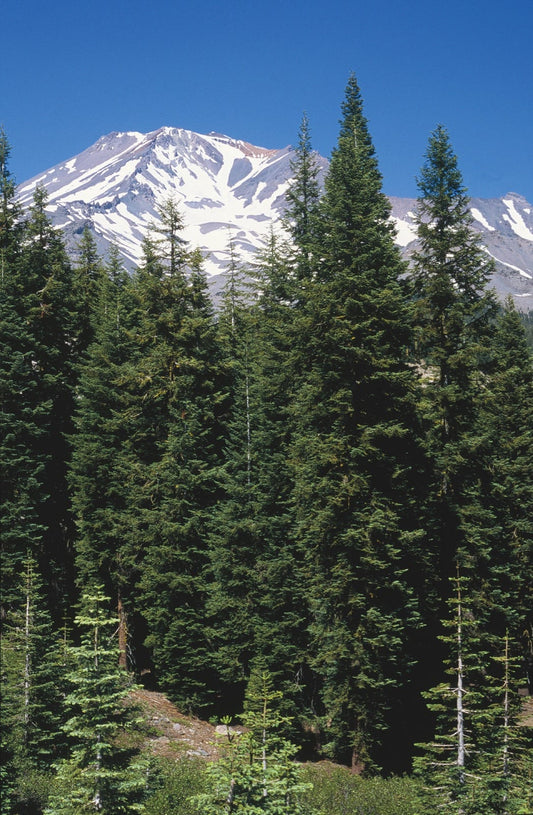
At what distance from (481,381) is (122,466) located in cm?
1383

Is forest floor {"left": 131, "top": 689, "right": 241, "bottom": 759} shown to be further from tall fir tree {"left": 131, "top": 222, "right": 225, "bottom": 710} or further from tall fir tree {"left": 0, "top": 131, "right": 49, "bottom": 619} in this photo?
tall fir tree {"left": 0, "top": 131, "right": 49, "bottom": 619}

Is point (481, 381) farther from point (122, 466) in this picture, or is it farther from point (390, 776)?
point (122, 466)

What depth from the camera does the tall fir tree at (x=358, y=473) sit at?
16.2 metres

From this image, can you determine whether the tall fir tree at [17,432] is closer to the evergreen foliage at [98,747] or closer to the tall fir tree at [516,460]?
the evergreen foliage at [98,747]

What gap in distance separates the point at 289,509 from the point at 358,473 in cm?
395

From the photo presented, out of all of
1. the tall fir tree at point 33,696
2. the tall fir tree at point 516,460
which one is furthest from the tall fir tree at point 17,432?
the tall fir tree at point 516,460

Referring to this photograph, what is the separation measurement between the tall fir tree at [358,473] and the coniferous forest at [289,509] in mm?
89

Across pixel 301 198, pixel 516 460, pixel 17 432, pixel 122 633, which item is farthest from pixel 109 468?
pixel 516 460

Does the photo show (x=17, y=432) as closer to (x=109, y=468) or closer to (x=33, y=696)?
(x=109, y=468)

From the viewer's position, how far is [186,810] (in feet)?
44.3

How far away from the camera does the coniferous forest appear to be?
42.2 feet

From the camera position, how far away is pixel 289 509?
20.0 meters

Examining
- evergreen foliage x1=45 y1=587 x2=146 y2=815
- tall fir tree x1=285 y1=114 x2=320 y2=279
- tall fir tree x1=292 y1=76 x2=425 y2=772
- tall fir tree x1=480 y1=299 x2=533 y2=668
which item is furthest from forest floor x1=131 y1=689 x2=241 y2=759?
tall fir tree x1=285 y1=114 x2=320 y2=279

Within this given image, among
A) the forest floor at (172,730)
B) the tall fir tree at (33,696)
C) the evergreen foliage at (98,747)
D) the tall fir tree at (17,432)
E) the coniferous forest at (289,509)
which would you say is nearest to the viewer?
the evergreen foliage at (98,747)
